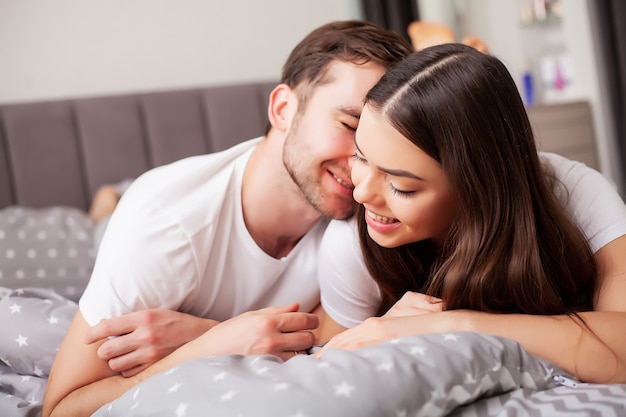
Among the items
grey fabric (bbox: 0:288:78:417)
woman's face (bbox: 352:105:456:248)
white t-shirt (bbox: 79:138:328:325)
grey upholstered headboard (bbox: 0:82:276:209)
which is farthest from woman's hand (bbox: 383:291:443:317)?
grey upholstered headboard (bbox: 0:82:276:209)

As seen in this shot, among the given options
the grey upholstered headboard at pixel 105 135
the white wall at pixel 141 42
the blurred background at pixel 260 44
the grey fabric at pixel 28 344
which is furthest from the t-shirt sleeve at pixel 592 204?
the white wall at pixel 141 42

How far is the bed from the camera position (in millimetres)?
836

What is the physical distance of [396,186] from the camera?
111 cm

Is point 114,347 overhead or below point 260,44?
below

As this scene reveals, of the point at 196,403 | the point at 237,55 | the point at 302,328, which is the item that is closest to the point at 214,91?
the point at 237,55

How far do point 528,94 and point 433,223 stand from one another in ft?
9.33

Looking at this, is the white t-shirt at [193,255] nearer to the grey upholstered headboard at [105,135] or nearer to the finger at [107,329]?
the finger at [107,329]

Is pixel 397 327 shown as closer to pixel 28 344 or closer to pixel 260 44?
pixel 28 344

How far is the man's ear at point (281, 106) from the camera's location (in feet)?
5.08

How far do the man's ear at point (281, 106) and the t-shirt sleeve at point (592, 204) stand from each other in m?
0.61

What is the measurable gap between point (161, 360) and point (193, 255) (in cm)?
23

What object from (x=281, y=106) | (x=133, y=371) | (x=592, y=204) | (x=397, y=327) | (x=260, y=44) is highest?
(x=260, y=44)

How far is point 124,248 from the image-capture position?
1.29 metres

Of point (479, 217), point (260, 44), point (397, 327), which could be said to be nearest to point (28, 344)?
point (397, 327)
